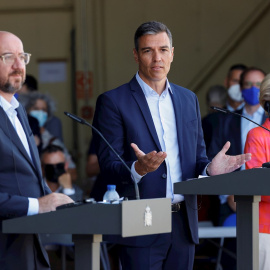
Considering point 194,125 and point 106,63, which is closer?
point 194,125

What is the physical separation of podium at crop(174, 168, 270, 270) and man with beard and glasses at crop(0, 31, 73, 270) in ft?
2.18

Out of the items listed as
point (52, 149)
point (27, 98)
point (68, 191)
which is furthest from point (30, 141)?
point (27, 98)

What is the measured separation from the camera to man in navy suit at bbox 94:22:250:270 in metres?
3.68

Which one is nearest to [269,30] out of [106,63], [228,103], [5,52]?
[106,63]

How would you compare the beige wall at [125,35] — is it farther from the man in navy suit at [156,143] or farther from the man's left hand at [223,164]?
the man's left hand at [223,164]

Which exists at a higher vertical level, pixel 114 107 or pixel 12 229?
pixel 114 107

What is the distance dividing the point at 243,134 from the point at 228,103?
123 centimetres

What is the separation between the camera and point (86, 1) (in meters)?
10.3

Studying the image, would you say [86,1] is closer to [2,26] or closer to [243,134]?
[2,26]

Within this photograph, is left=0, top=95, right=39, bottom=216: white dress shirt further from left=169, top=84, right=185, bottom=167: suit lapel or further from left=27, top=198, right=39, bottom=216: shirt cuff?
left=169, top=84, right=185, bottom=167: suit lapel

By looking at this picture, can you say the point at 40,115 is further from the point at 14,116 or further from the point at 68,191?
the point at 14,116

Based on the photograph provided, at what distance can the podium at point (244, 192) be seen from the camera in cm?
325

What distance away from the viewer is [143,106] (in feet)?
12.5

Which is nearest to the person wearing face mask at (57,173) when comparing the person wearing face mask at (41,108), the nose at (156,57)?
the person wearing face mask at (41,108)
